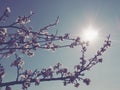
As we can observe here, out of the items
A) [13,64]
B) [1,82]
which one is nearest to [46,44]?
[13,64]

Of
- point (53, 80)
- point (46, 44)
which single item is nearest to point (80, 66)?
point (53, 80)

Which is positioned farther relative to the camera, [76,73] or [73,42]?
[73,42]

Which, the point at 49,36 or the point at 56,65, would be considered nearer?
the point at 49,36

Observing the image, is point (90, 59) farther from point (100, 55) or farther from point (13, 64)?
point (13, 64)

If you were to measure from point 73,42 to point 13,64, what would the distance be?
2.98m

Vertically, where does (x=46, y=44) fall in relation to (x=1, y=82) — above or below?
above

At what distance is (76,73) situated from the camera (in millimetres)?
10430

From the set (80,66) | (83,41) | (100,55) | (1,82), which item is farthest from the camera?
(83,41)

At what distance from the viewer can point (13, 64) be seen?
1245 cm

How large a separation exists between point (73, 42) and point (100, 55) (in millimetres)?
1961

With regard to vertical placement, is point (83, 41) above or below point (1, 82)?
above

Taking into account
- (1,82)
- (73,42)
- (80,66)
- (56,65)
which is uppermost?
(73,42)

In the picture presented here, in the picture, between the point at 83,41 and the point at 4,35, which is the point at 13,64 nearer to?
the point at 4,35

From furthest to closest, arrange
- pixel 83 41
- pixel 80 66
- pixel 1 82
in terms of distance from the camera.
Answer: pixel 83 41
pixel 80 66
pixel 1 82
